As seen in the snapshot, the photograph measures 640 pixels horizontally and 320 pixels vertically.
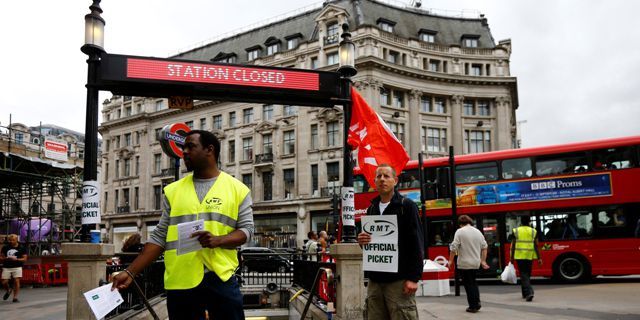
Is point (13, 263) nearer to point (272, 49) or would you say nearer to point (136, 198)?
point (272, 49)

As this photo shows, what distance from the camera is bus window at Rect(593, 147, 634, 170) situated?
15445 mm

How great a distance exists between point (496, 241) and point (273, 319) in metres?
8.89

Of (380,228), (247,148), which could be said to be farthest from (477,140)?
Result: (380,228)

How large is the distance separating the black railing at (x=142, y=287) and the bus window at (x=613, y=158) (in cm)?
1290

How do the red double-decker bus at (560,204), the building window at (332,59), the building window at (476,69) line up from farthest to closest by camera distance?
the building window at (476,69), the building window at (332,59), the red double-decker bus at (560,204)

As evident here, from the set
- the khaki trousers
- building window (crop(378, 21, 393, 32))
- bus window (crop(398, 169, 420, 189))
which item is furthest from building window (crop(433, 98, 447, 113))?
the khaki trousers

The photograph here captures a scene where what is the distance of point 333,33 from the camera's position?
45469 mm

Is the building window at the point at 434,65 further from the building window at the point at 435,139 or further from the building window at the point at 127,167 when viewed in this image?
the building window at the point at 127,167

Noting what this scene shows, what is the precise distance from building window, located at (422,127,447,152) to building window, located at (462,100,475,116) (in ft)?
9.14

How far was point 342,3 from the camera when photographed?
48.2 m

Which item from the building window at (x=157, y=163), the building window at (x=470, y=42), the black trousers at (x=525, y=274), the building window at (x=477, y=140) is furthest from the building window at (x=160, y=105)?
the black trousers at (x=525, y=274)

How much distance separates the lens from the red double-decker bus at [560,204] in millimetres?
15406

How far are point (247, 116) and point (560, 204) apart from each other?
37.7 meters

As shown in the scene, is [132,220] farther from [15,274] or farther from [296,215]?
[15,274]
